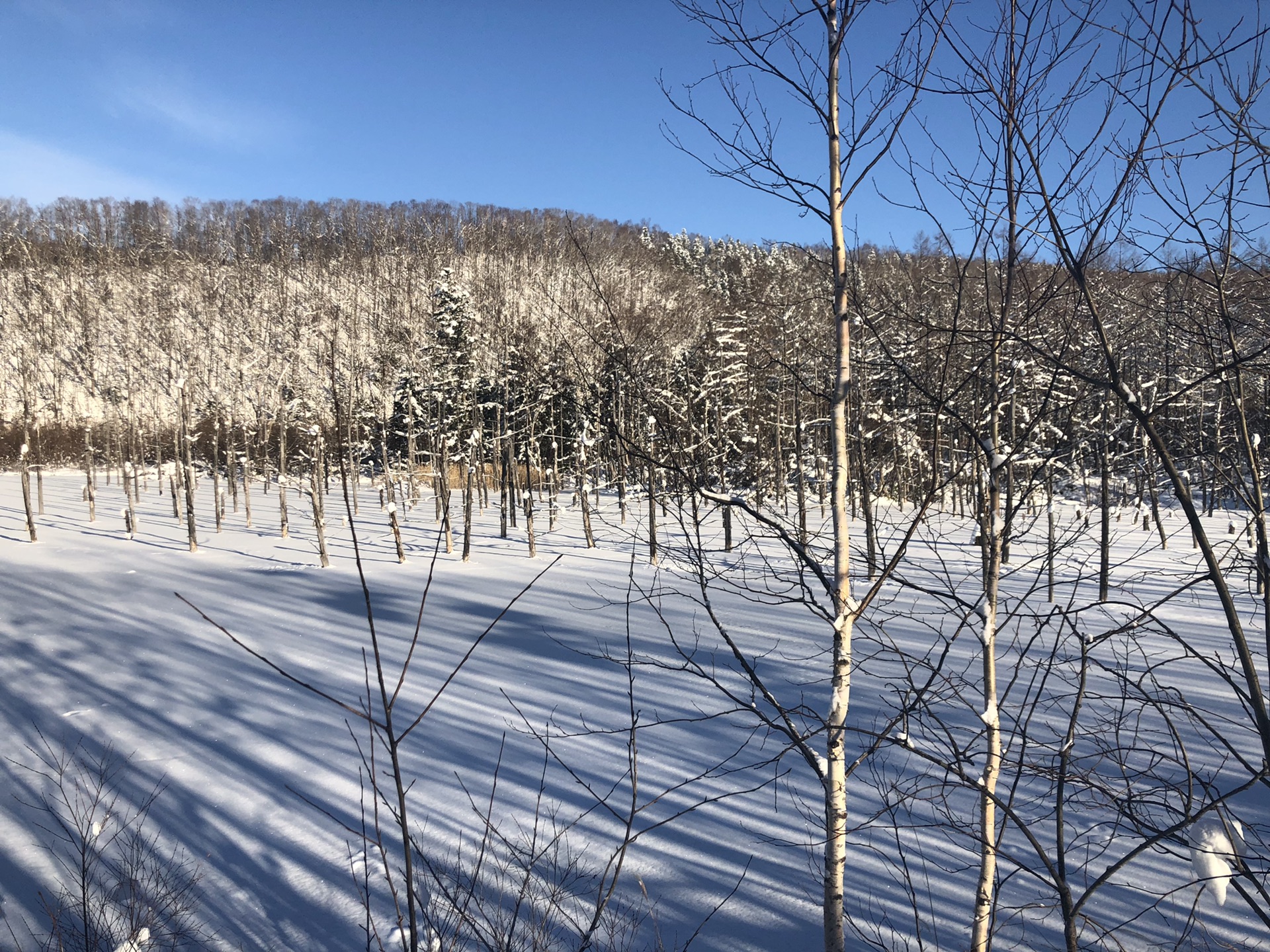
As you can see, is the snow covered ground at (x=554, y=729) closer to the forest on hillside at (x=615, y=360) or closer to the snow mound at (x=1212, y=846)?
the snow mound at (x=1212, y=846)

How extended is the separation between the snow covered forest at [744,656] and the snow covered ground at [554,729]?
7cm

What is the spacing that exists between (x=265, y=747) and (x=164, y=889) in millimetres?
3418

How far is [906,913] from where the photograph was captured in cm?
689

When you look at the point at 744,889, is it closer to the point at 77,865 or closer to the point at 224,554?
the point at 77,865

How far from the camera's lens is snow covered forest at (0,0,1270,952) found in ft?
10.8

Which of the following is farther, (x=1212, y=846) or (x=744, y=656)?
(x=744, y=656)

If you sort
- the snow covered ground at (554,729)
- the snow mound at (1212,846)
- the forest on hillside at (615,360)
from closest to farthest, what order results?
1. the snow mound at (1212,846)
2. the forest on hillside at (615,360)
3. the snow covered ground at (554,729)

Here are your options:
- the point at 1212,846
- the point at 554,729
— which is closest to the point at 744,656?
the point at 554,729

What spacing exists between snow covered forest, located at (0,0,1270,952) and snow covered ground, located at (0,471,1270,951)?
2.9 inches

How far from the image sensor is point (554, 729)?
10719 mm

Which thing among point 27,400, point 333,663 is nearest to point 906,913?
point 333,663

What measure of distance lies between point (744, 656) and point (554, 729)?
3.00 metres

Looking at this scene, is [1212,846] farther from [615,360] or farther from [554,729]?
[554,729]

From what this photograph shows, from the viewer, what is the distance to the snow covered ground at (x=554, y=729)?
6676mm
